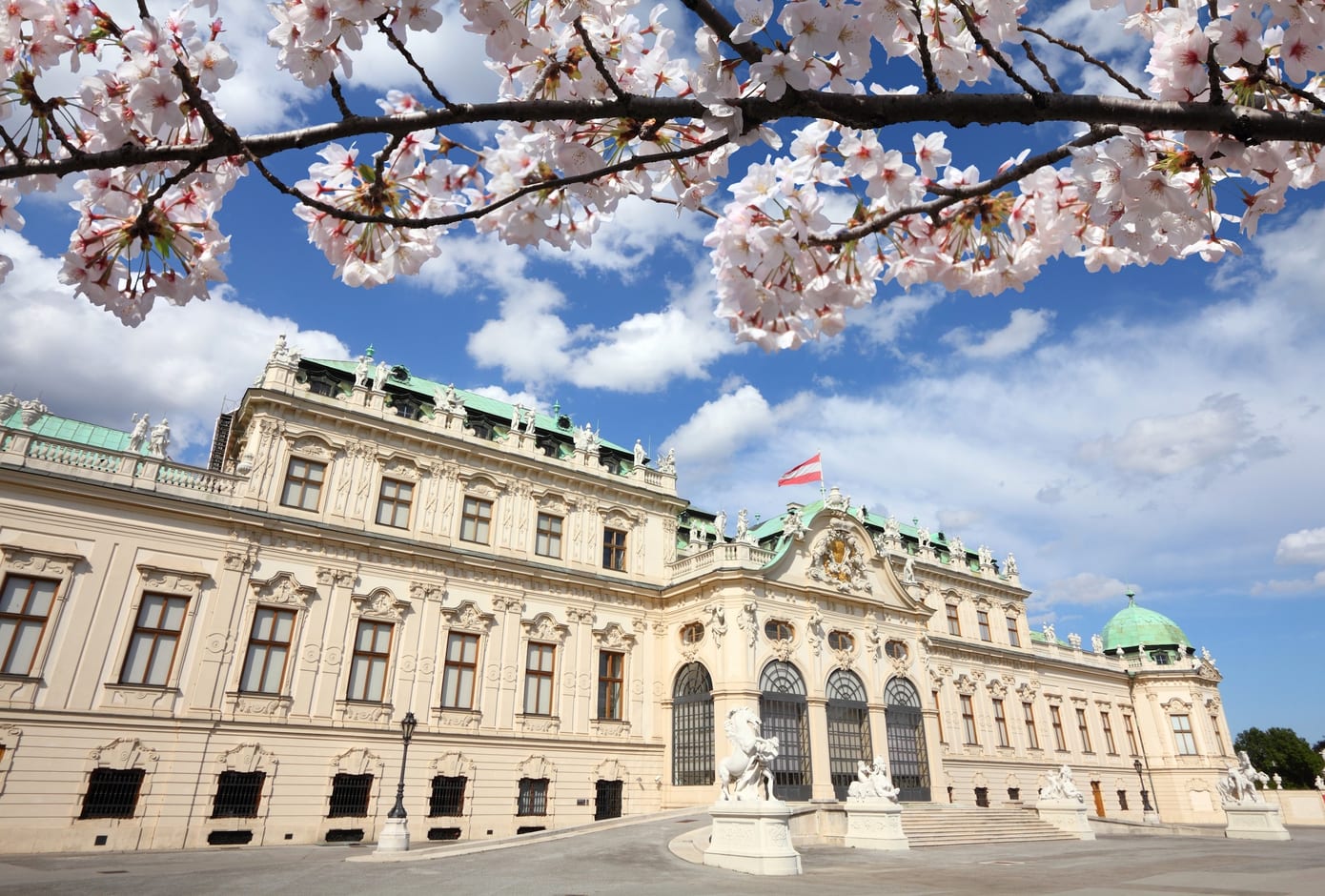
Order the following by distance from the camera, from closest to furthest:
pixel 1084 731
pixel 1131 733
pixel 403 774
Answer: pixel 403 774
pixel 1084 731
pixel 1131 733

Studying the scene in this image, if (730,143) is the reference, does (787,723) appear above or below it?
below

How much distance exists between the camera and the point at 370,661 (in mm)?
23234

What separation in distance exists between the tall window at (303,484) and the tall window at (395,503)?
1957 millimetres

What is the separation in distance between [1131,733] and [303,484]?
1879 inches

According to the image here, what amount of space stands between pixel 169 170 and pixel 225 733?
817 inches

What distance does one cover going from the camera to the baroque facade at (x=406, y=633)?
1906cm

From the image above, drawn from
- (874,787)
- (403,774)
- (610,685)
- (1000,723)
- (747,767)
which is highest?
(610,685)

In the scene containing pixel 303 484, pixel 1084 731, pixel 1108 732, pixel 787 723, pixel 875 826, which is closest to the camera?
pixel 875 826

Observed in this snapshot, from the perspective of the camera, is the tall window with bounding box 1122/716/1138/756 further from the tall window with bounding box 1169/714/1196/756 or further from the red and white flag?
the red and white flag

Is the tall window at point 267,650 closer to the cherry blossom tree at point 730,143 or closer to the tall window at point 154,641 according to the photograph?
the tall window at point 154,641

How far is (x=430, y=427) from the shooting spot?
87.7 feet

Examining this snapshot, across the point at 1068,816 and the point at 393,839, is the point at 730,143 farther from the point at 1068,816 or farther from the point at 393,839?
the point at 1068,816

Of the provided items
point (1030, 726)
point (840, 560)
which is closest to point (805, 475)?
point (840, 560)

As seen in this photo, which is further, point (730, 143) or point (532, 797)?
point (532, 797)
